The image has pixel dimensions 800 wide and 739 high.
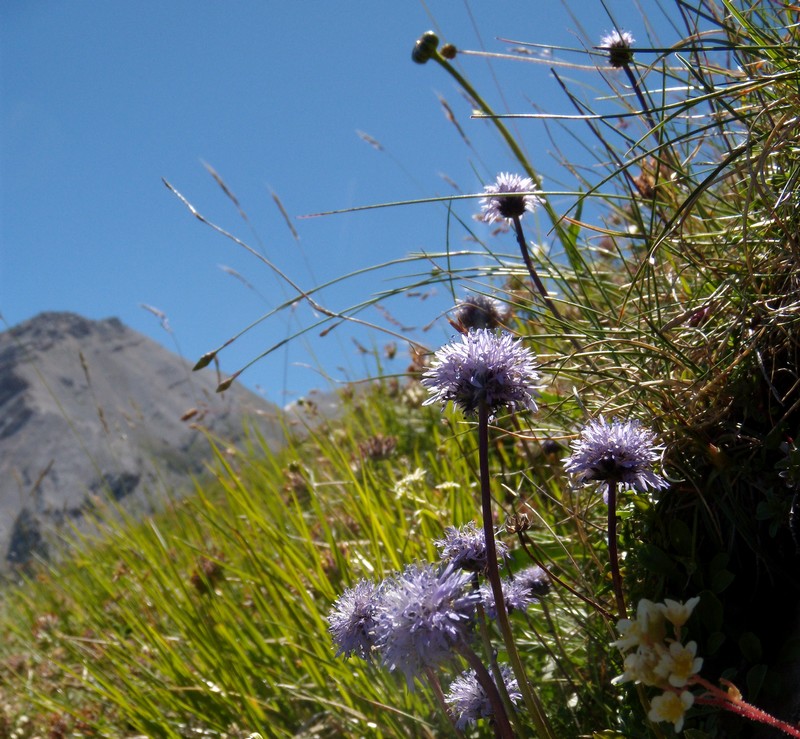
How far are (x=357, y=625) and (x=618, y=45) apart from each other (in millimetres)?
1452

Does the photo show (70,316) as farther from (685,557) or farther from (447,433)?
(685,557)

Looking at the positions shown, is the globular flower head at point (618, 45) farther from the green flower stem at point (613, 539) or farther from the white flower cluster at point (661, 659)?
the white flower cluster at point (661, 659)

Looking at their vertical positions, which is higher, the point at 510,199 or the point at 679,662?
the point at 510,199

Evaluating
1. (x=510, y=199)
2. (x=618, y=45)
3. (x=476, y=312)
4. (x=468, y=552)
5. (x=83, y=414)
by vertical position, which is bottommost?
(x=468, y=552)

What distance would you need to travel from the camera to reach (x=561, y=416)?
1618mm

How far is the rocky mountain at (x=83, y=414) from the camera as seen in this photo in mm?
9156

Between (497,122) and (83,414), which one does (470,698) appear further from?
(83,414)

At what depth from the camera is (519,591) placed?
1.14 metres

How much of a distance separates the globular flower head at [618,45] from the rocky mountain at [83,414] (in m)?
6.04

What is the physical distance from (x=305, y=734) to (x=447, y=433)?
1.47 m

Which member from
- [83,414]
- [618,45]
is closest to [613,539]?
[618,45]

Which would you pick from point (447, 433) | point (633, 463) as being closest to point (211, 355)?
point (633, 463)

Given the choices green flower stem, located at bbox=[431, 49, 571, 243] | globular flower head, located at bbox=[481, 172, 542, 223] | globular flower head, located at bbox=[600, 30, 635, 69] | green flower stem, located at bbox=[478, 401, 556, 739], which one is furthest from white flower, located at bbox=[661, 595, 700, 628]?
globular flower head, located at bbox=[600, 30, 635, 69]

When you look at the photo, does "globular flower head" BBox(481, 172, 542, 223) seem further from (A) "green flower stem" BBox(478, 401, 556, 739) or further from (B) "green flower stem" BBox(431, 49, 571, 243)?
(A) "green flower stem" BBox(478, 401, 556, 739)
